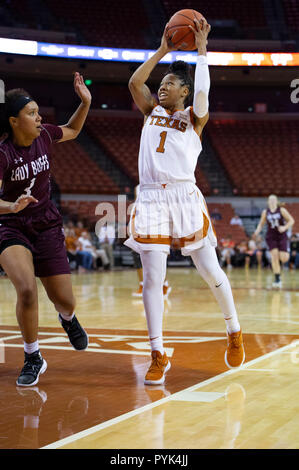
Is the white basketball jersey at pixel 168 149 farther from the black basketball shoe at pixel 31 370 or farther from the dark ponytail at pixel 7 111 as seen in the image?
the black basketball shoe at pixel 31 370

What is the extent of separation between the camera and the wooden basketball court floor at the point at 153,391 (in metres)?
2.89

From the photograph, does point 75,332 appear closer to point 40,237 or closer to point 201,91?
point 40,237

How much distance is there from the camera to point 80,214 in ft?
78.8

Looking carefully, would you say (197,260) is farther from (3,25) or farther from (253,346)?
(3,25)

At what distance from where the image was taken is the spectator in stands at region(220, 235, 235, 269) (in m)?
22.3

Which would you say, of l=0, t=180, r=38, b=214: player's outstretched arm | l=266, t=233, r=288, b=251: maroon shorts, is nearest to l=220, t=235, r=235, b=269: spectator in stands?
l=266, t=233, r=288, b=251: maroon shorts

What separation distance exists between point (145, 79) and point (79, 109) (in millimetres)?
593

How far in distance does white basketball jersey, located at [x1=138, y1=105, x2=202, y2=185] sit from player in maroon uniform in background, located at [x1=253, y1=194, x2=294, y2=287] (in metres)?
8.63

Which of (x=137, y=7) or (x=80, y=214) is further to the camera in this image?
(x=137, y=7)

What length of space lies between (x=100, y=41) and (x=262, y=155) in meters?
7.98

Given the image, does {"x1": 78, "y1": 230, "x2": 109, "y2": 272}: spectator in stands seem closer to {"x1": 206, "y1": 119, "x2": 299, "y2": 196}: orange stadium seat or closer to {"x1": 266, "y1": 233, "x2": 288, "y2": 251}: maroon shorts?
{"x1": 266, "y1": 233, "x2": 288, "y2": 251}: maroon shorts

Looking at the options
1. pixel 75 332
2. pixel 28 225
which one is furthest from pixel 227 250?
pixel 28 225

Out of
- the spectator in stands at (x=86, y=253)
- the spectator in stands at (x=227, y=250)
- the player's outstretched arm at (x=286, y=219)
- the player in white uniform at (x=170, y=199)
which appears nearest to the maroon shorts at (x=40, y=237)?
the player in white uniform at (x=170, y=199)
